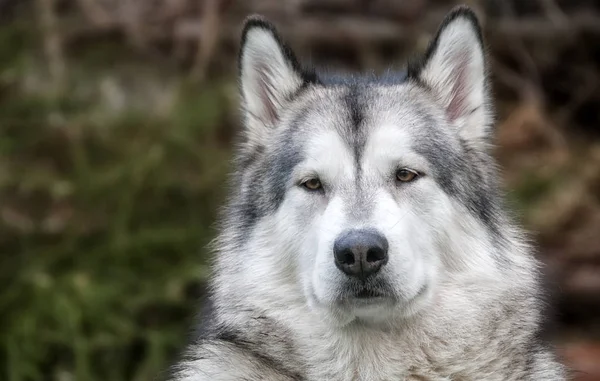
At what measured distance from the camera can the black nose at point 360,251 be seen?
4.39m

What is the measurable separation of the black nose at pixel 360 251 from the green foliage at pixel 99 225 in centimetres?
513

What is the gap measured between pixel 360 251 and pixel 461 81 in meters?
1.37

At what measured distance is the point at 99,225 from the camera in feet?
33.3

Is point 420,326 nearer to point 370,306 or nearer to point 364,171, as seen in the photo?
point 370,306

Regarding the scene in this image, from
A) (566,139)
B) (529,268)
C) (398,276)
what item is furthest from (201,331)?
(566,139)

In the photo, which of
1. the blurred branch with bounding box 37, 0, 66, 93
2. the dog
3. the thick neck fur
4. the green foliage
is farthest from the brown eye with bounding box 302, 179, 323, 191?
the blurred branch with bounding box 37, 0, 66, 93

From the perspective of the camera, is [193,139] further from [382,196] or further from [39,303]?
[382,196]

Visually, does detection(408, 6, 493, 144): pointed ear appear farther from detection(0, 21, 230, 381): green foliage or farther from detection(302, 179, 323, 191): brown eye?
detection(0, 21, 230, 381): green foliage

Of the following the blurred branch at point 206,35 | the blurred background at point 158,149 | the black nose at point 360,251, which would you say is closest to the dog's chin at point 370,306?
the black nose at point 360,251

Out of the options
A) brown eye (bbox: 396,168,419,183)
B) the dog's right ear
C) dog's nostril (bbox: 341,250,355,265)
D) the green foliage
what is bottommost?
the green foliage

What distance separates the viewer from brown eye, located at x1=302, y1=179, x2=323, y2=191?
191 inches

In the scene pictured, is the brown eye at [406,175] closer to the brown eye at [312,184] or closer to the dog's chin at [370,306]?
the brown eye at [312,184]

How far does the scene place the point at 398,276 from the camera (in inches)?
177

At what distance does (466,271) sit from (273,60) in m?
1.52
